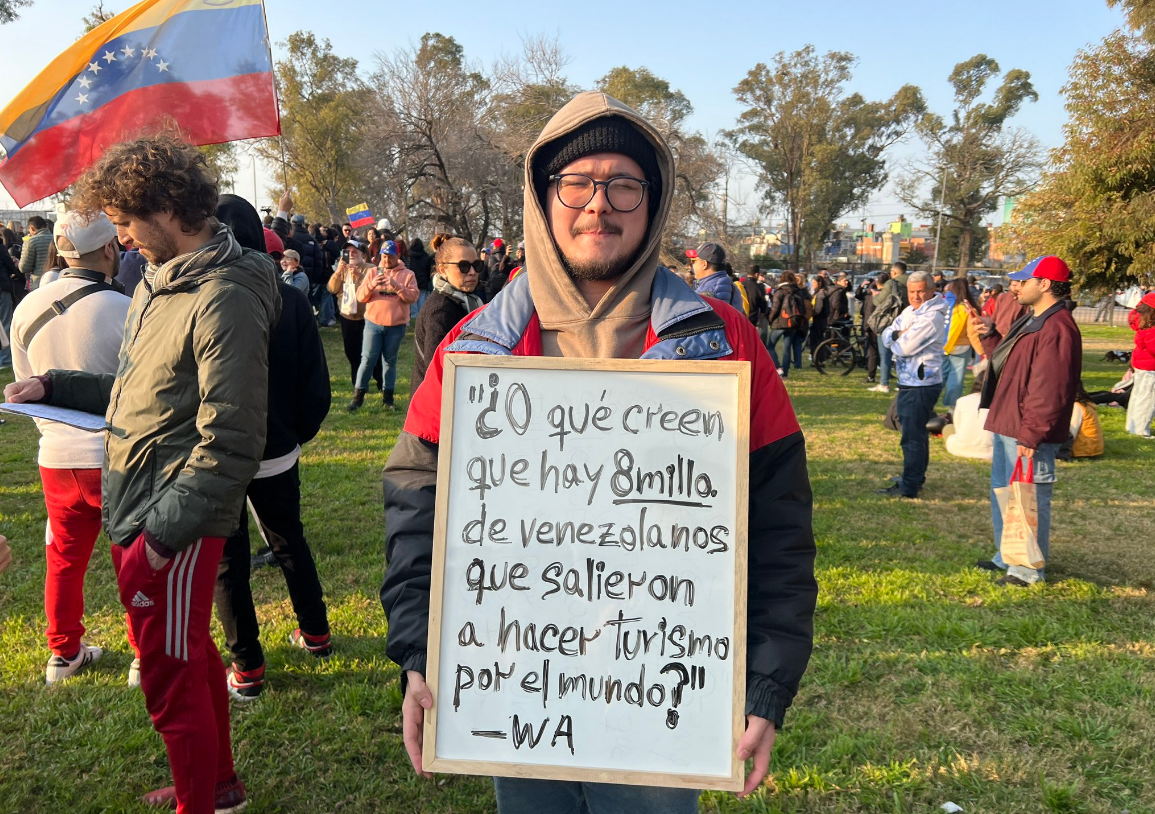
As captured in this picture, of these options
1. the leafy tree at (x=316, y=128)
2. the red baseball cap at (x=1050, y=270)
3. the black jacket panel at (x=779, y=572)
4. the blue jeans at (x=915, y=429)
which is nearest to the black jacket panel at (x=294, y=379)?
the black jacket panel at (x=779, y=572)

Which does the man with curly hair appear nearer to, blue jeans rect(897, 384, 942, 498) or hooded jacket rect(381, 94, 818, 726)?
hooded jacket rect(381, 94, 818, 726)

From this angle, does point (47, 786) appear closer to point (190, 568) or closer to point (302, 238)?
point (190, 568)

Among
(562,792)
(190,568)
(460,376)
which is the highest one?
(460,376)

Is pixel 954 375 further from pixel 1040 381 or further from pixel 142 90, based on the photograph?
pixel 142 90

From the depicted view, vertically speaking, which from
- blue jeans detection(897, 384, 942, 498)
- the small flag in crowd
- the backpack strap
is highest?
the small flag in crowd

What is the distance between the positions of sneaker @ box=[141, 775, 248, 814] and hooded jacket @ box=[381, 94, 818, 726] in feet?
5.33

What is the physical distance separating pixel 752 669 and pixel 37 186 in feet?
12.7

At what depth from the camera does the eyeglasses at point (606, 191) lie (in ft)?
5.07

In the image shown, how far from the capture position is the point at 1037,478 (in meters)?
4.66

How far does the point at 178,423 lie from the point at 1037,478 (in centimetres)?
486

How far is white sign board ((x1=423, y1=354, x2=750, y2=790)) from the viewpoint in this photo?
138 centimetres

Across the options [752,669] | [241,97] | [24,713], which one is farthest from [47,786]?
[241,97]

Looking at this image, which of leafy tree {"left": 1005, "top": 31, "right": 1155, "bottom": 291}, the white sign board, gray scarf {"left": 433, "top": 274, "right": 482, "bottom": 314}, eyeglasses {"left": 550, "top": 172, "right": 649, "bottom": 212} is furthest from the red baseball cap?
leafy tree {"left": 1005, "top": 31, "right": 1155, "bottom": 291}

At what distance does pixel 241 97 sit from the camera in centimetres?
418
